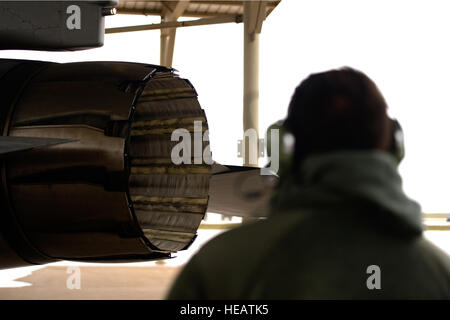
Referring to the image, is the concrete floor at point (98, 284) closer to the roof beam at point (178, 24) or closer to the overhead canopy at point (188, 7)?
the roof beam at point (178, 24)

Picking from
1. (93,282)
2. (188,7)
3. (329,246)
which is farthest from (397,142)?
(188,7)

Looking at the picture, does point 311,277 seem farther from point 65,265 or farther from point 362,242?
point 65,265

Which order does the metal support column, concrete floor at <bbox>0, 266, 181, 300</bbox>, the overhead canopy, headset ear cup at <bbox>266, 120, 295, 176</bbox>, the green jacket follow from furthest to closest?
the overhead canopy, the metal support column, concrete floor at <bbox>0, 266, 181, 300</bbox>, headset ear cup at <bbox>266, 120, 295, 176</bbox>, the green jacket

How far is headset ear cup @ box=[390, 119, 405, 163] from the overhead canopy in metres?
13.0

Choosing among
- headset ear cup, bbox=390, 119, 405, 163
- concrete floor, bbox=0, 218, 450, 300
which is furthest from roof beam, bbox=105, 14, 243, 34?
headset ear cup, bbox=390, 119, 405, 163

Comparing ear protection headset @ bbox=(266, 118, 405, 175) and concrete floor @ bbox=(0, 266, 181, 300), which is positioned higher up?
ear protection headset @ bbox=(266, 118, 405, 175)

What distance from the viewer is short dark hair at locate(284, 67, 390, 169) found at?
3.67 ft

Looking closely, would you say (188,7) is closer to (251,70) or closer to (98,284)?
(251,70)

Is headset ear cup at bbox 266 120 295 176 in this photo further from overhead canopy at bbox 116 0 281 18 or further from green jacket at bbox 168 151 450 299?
overhead canopy at bbox 116 0 281 18

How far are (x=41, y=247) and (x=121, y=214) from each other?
1.92 feet

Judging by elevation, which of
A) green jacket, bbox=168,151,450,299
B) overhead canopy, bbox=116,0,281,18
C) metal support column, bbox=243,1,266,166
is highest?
overhead canopy, bbox=116,0,281,18

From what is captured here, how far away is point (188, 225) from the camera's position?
3.97 meters
